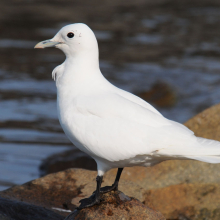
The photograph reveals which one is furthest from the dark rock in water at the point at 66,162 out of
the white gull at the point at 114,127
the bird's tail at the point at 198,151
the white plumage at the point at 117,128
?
the bird's tail at the point at 198,151

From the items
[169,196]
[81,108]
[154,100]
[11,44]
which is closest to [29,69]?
[11,44]

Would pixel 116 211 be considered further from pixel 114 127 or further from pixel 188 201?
pixel 188 201

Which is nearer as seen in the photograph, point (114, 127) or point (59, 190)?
point (114, 127)

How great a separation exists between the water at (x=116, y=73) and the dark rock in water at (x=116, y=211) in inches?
128

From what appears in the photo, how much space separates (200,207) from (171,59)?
1087 centimetres

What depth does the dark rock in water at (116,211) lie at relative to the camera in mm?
4859

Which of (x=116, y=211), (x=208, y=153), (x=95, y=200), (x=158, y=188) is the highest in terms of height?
(x=208, y=153)

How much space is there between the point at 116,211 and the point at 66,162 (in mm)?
3702

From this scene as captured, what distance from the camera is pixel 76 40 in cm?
504

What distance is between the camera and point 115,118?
466 centimetres

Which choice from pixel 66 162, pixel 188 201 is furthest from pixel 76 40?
pixel 66 162

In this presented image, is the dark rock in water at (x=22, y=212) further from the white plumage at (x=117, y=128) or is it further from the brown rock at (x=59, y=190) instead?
the white plumage at (x=117, y=128)

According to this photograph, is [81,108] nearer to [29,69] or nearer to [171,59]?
[29,69]

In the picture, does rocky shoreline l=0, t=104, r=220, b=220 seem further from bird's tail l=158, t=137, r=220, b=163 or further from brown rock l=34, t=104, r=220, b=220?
bird's tail l=158, t=137, r=220, b=163
